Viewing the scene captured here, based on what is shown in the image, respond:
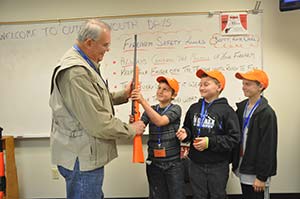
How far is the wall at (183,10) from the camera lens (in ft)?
9.43

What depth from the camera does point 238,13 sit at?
281 centimetres

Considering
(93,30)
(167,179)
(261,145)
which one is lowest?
(167,179)

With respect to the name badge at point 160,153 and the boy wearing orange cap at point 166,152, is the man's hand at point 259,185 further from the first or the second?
the name badge at point 160,153

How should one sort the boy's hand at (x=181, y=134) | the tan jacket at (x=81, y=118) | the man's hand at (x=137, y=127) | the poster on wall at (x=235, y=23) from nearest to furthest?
the tan jacket at (x=81, y=118) → the man's hand at (x=137, y=127) → the boy's hand at (x=181, y=134) → the poster on wall at (x=235, y=23)

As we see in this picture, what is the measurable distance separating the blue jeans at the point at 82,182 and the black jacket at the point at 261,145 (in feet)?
3.26

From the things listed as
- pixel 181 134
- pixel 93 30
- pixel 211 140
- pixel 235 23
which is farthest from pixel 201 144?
pixel 235 23

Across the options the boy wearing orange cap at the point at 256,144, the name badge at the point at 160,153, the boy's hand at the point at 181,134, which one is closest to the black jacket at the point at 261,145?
the boy wearing orange cap at the point at 256,144

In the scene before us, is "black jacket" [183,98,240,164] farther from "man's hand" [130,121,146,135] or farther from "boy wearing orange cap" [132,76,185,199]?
"man's hand" [130,121,146,135]

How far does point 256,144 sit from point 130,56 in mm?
1514

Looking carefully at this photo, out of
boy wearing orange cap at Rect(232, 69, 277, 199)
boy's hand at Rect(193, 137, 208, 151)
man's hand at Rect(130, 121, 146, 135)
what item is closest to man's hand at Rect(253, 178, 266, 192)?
boy wearing orange cap at Rect(232, 69, 277, 199)

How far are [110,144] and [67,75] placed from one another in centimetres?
45

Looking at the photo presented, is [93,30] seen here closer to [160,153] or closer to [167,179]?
[160,153]

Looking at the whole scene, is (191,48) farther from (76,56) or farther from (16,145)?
(16,145)

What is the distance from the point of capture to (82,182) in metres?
1.55
